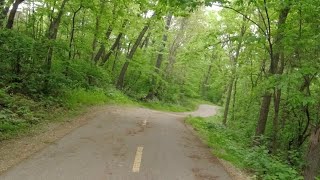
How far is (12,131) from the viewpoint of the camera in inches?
392

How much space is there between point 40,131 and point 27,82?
14.7ft

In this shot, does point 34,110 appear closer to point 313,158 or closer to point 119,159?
point 119,159

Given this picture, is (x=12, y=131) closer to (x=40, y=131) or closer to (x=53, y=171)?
(x=40, y=131)

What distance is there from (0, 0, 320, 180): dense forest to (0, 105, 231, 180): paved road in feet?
5.26

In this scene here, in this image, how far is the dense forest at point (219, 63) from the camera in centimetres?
1084

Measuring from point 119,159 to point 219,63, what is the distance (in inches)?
815

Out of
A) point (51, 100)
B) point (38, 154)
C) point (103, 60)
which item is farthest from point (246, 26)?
point (38, 154)

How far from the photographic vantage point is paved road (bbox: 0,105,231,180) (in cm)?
689

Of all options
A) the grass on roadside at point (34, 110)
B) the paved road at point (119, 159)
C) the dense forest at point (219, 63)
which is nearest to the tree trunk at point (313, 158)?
the dense forest at point (219, 63)

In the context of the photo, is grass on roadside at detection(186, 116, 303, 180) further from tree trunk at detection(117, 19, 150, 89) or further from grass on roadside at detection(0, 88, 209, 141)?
tree trunk at detection(117, 19, 150, 89)

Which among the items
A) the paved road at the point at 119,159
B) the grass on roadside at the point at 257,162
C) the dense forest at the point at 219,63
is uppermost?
the dense forest at the point at 219,63

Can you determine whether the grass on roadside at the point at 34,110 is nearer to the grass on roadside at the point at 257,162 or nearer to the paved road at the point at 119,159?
the paved road at the point at 119,159

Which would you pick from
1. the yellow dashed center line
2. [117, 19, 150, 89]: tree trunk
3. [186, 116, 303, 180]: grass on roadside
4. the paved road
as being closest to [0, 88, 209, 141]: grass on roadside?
the paved road

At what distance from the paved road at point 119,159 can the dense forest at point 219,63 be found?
5.26ft
